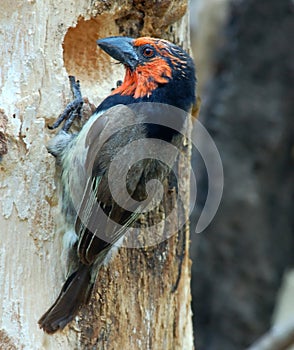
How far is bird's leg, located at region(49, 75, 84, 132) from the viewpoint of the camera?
10.5 ft

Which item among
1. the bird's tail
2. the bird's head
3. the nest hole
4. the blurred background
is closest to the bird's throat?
the bird's head

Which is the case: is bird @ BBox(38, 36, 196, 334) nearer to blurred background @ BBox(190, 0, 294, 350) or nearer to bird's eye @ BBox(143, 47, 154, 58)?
bird's eye @ BBox(143, 47, 154, 58)

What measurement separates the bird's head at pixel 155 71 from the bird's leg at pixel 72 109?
163 mm

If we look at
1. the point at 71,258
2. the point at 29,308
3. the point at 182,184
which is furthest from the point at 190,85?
the point at 29,308

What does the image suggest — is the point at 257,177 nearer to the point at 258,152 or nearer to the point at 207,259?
the point at 258,152

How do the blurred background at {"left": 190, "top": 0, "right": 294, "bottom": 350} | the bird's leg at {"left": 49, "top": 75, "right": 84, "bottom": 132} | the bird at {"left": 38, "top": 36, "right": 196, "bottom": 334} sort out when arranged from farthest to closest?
the blurred background at {"left": 190, "top": 0, "right": 294, "bottom": 350} → the bird's leg at {"left": 49, "top": 75, "right": 84, "bottom": 132} → the bird at {"left": 38, "top": 36, "right": 196, "bottom": 334}

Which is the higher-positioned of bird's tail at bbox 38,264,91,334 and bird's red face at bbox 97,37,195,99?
bird's red face at bbox 97,37,195,99

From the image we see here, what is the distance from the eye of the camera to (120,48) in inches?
130

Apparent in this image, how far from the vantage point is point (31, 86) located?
10.5ft

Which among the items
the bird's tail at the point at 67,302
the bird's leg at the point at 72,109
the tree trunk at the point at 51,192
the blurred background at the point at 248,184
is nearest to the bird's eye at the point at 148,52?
the tree trunk at the point at 51,192

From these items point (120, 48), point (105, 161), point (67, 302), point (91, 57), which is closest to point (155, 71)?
point (120, 48)

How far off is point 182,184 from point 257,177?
295cm

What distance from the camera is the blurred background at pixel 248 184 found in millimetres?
6359

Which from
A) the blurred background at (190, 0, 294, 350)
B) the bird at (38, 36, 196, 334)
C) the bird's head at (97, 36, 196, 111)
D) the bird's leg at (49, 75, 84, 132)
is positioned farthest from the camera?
the blurred background at (190, 0, 294, 350)
